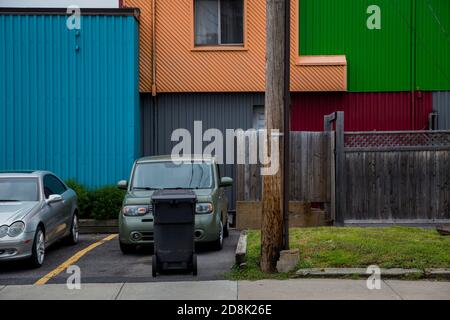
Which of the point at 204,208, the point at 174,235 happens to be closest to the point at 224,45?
the point at 204,208

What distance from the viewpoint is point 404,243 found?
33.0 feet

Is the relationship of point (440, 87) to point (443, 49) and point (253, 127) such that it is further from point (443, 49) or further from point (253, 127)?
point (253, 127)

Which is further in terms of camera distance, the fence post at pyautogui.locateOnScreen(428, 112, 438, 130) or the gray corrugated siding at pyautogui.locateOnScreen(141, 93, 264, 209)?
the gray corrugated siding at pyautogui.locateOnScreen(141, 93, 264, 209)

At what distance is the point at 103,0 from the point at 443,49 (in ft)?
29.3

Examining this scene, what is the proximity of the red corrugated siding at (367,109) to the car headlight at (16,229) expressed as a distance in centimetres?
886

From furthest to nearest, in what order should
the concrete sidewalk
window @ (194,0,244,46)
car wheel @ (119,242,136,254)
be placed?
1. window @ (194,0,244,46)
2. car wheel @ (119,242,136,254)
3. the concrete sidewalk

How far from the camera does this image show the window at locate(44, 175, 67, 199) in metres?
11.3

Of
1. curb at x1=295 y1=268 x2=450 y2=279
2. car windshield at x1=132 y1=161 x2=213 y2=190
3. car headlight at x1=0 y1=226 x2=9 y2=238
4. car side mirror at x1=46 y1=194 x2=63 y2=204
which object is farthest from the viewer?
car windshield at x1=132 y1=161 x2=213 y2=190

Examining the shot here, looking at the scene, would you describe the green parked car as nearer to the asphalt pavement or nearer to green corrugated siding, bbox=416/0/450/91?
the asphalt pavement

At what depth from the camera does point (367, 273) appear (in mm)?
8734

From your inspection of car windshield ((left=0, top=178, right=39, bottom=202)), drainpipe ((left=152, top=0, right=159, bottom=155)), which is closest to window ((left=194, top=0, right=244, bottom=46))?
drainpipe ((left=152, top=0, right=159, bottom=155))

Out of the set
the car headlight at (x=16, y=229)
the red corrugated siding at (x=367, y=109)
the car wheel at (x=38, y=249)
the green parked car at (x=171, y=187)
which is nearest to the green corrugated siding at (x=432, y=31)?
the red corrugated siding at (x=367, y=109)

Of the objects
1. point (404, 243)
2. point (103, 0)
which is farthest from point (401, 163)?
point (103, 0)

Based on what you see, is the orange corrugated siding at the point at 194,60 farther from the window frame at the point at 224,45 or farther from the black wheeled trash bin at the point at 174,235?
the black wheeled trash bin at the point at 174,235
